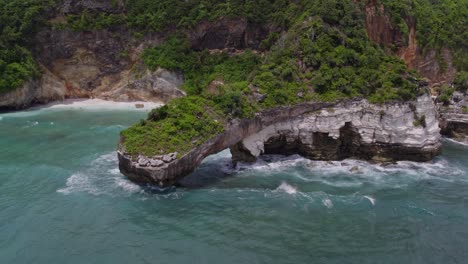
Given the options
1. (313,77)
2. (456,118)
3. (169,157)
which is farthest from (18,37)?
(456,118)

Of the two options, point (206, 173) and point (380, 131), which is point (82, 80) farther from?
point (380, 131)

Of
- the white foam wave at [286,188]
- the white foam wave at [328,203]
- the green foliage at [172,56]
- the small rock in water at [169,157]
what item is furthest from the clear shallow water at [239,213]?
the green foliage at [172,56]

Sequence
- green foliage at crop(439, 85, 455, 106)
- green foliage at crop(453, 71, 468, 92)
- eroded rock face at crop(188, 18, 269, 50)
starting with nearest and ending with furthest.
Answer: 1. green foliage at crop(453, 71, 468, 92)
2. green foliage at crop(439, 85, 455, 106)
3. eroded rock face at crop(188, 18, 269, 50)

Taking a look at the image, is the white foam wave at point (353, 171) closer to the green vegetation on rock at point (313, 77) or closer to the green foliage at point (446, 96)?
the green vegetation on rock at point (313, 77)

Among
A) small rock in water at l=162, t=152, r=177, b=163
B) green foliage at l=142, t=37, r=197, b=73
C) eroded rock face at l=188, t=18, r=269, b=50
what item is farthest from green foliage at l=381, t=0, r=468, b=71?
small rock in water at l=162, t=152, r=177, b=163

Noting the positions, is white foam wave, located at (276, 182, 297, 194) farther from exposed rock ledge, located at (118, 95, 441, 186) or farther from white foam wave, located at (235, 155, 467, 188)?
exposed rock ledge, located at (118, 95, 441, 186)

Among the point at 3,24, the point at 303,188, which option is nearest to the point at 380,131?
the point at 303,188
